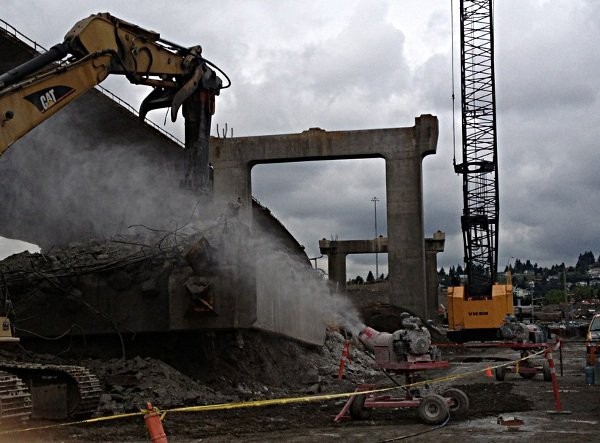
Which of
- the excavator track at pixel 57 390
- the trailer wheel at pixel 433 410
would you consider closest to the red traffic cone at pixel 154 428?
the excavator track at pixel 57 390

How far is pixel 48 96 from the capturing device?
12859mm

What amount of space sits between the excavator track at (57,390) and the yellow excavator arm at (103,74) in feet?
10.8

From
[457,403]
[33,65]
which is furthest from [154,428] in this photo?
[33,65]

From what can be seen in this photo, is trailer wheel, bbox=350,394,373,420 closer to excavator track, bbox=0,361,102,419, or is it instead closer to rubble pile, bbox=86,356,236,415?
rubble pile, bbox=86,356,236,415

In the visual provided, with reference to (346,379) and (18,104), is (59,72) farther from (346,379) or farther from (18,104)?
(346,379)

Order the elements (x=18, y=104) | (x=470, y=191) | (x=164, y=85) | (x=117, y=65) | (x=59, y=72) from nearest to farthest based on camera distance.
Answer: (x=18, y=104) < (x=59, y=72) < (x=117, y=65) < (x=164, y=85) < (x=470, y=191)

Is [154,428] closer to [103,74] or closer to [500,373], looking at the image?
[103,74]

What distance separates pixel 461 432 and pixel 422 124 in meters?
30.1

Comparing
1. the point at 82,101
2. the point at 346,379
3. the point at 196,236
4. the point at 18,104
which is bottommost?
the point at 346,379

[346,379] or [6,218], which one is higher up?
[6,218]

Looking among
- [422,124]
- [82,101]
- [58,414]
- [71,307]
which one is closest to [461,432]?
[58,414]

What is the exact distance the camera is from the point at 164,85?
1619 cm

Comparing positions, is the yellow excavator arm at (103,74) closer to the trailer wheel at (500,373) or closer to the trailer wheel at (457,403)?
the trailer wheel at (457,403)

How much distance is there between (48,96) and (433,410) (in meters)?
7.36
